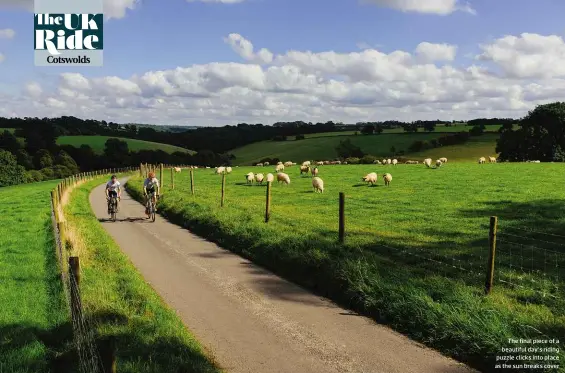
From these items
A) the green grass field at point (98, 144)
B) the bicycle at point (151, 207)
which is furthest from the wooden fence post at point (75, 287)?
the green grass field at point (98, 144)

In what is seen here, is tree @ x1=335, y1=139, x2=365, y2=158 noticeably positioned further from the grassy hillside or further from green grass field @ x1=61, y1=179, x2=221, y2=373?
green grass field @ x1=61, y1=179, x2=221, y2=373

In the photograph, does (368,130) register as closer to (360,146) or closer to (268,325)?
(360,146)

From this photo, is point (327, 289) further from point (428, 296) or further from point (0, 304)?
point (0, 304)

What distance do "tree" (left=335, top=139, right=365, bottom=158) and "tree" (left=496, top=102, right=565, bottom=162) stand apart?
3516 cm

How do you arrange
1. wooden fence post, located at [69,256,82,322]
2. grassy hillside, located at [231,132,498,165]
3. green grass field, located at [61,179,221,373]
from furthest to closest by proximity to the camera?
1. grassy hillside, located at [231,132,498,165]
2. wooden fence post, located at [69,256,82,322]
3. green grass field, located at [61,179,221,373]

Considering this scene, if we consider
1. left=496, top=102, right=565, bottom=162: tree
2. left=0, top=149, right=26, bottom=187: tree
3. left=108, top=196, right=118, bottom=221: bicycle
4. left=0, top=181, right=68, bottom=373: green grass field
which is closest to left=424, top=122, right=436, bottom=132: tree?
left=496, top=102, right=565, bottom=162: tree

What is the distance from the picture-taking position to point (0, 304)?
33.8ft

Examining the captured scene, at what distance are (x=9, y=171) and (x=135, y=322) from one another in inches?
3541

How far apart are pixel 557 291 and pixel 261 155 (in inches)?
4165

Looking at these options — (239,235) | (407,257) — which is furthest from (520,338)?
(239,235)

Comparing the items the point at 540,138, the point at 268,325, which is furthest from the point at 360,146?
the point at 268,325

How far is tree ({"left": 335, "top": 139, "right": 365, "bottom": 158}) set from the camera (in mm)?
104312

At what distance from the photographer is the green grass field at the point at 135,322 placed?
23.9ft

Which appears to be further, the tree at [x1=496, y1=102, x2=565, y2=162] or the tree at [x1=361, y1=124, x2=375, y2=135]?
the tree at [x1=361, y1=124, x2=375, y2=135]
